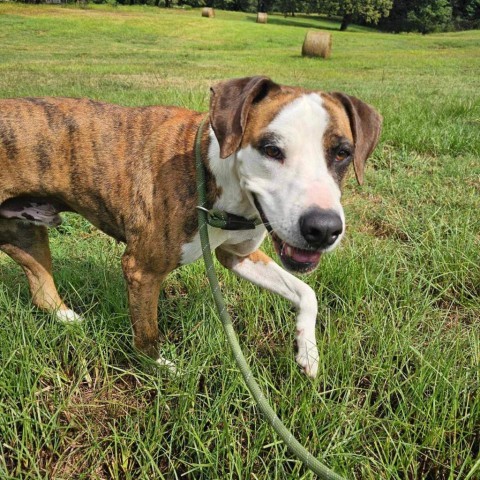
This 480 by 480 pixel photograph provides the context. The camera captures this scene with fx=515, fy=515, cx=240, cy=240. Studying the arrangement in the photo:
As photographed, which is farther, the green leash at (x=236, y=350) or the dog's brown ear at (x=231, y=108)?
the dog's brown ear at (x=231, y=108)

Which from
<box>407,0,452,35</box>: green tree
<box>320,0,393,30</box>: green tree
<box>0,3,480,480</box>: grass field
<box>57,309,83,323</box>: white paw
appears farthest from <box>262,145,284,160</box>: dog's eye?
<box>407,0,452,35</box>: green tree

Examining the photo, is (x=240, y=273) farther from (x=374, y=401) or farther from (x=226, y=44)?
(x=226, y=44)

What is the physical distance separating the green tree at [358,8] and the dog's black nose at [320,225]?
191 ft

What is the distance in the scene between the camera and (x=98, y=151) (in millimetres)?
3023

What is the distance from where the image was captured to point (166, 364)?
9.12ft

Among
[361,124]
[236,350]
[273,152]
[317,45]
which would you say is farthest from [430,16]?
[236,350]

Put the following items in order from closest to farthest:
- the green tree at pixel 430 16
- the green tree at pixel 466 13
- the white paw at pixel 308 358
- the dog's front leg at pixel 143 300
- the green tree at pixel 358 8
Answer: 1. the white paw at pixel 308 358
2. the dog's front leg at pixel 143 300
3. the green tree at pixel 358 8
4. the green tree at pixel 430 16
5. the green tree at pixel 466 13

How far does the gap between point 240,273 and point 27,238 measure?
1.46 m

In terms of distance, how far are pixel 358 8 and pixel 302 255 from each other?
193ft

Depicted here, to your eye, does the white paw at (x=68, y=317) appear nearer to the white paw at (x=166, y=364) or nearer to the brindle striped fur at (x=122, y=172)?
the brindle striped fur at (x=122, y=172)

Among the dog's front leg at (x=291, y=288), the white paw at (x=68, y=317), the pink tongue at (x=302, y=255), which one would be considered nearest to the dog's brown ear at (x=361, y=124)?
the pink tongue at (x=302, y=255)

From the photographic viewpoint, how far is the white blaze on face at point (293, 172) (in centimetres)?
219

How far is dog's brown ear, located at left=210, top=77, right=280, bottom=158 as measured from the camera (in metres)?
2.42

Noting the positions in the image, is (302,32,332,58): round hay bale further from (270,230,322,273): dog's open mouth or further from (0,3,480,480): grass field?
(270,230,322,273): dog's open mouth
